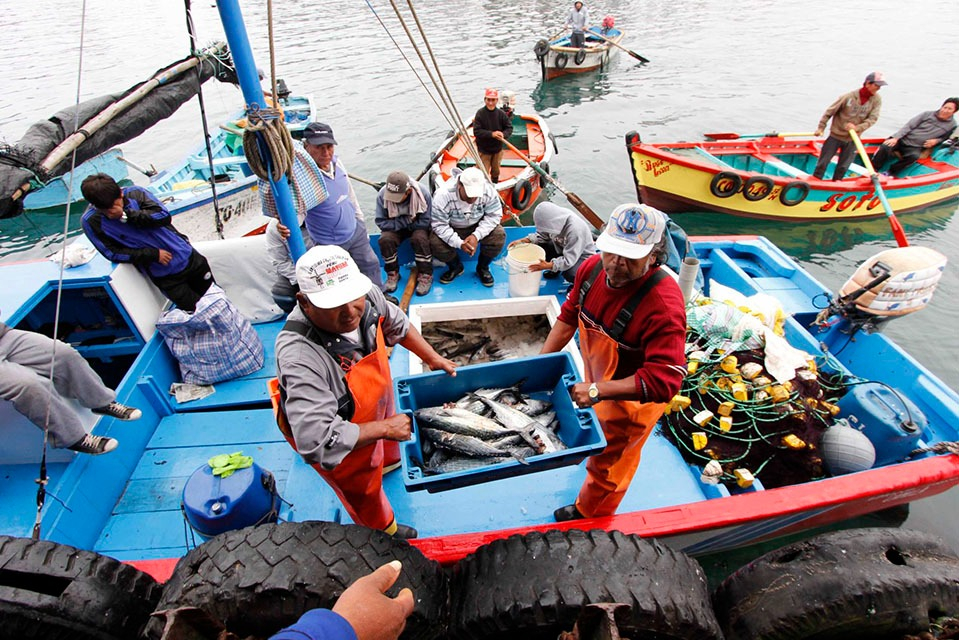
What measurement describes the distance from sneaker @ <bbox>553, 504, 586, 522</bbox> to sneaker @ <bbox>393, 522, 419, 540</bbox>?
1.01 m

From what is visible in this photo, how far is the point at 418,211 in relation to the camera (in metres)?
5.67

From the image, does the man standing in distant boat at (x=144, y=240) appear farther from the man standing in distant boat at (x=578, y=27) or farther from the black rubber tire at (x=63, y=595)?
the man standing in distant boat at (x=578, y=27)

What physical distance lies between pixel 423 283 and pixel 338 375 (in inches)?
128

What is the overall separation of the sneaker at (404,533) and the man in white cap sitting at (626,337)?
122 centimetres

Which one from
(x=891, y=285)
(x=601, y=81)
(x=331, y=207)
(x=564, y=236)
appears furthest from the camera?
(x=601, y=81)

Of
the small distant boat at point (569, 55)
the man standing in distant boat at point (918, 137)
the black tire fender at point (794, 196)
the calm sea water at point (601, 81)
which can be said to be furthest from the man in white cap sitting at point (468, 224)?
the small distant boat at point (569, 55)

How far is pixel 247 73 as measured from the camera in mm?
2590

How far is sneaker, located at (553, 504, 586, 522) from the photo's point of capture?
330 cm

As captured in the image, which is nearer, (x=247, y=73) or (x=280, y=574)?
(x=280, y=574)

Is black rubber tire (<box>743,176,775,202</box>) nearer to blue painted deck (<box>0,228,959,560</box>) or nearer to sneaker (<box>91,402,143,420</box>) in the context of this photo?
blue painted deck (<box>0,228,959,560</box>)

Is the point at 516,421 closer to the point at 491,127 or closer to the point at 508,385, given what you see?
the point at 508,385

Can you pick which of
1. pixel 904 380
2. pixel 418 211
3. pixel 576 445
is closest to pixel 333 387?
pixel 576 445

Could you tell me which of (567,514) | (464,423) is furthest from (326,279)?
(567,514)

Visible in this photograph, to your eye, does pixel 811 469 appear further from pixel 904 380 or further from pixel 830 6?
pixel 830 6
